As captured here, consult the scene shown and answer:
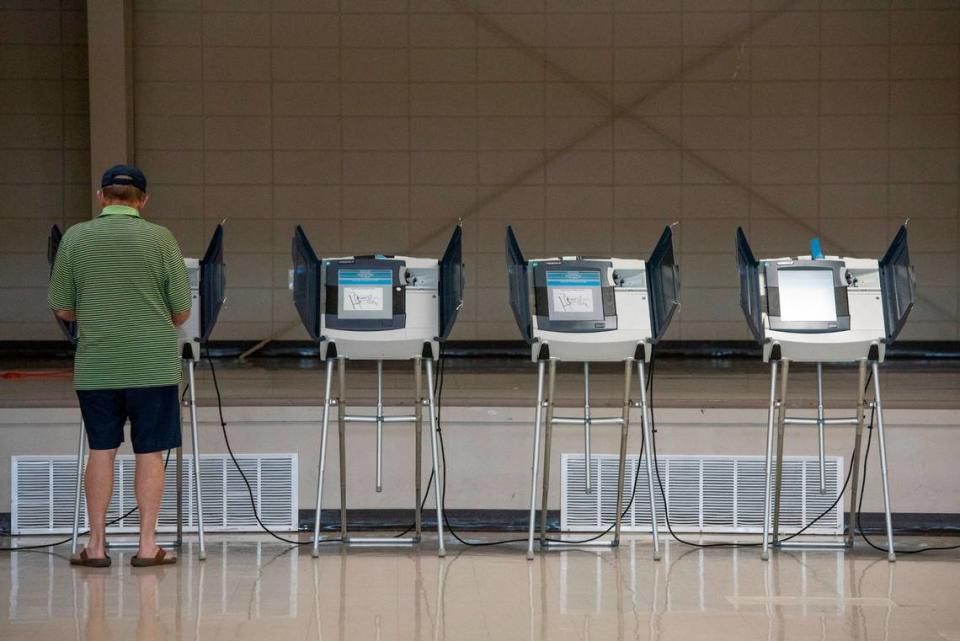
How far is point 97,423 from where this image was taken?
12.4 ft

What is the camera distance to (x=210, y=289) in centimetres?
426

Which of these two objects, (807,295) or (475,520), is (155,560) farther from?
(807,295)

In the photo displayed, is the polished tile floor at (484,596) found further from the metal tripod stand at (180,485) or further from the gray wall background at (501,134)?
the gray wall background at (501,134)

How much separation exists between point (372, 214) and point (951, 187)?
4.50 m

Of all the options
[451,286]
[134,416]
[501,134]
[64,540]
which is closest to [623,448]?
[451,286]

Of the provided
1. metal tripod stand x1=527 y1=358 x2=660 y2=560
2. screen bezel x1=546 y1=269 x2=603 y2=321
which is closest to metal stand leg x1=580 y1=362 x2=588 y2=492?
metal tripod stand x1=527 y1=358 x2=660 y2=560

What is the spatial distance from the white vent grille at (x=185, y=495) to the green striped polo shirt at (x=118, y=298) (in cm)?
88

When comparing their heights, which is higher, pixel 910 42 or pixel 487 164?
pixel 910 42

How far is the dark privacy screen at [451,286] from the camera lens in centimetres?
420

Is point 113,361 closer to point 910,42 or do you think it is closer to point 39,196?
point 39,196

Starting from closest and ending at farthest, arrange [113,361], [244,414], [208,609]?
[208,609] → [113,361] → [244,414]

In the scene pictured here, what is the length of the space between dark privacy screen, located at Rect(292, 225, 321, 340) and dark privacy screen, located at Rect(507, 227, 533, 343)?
2.31 ft

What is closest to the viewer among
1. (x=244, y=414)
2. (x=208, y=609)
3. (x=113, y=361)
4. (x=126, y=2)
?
(x=208, y=609)

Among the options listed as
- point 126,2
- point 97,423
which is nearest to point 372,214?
point 126,2
